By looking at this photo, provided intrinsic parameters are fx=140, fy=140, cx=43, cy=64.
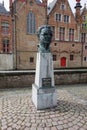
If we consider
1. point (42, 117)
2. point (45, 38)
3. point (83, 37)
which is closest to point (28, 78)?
point (45, 38)

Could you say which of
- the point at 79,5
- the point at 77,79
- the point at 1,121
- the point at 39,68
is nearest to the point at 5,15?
the point at 79,5

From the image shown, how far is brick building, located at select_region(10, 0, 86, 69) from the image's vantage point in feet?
69.8

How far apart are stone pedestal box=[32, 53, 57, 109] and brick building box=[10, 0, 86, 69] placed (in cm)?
1590

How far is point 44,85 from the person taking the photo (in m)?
5.84

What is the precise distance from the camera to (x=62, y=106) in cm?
590

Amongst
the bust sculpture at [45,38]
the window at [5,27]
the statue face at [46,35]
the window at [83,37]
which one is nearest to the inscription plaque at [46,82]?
the bust sculpture at [45,38]

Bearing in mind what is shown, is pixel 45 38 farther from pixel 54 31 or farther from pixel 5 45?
pixel 54 31

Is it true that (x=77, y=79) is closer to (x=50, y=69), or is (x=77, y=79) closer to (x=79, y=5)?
(x=50, y=69)

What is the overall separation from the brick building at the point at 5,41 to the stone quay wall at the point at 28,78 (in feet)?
37.2

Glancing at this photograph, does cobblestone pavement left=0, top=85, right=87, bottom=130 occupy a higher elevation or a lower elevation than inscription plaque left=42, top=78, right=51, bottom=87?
lower

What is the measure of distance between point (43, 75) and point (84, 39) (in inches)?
860

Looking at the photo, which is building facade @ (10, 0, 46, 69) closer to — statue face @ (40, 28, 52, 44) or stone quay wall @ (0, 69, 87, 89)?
stone quay wall @ (0, 69, 87, 89)

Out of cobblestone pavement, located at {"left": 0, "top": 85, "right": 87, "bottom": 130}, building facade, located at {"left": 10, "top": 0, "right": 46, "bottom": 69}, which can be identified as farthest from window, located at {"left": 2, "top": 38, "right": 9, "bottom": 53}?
cobblestone pavement, located at {"left": 0, "top": 85, "right": 87, "bottom": 130}

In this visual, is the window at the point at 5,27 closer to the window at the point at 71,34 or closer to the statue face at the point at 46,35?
the window at the point at 71,34
